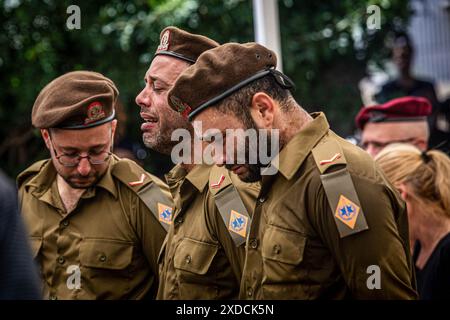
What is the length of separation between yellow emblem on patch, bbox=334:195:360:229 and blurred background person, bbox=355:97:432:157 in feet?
9.13

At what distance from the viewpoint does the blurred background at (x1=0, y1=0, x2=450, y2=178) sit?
686 cm

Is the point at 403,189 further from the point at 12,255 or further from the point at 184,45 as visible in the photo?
the point at 12,255

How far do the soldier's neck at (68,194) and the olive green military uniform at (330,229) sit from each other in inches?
49.4

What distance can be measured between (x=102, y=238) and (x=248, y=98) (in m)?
1.12

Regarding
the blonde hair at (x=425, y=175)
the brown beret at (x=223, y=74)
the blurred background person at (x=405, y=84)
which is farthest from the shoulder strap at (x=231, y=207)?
the blurred background person at (x=405, y=84)

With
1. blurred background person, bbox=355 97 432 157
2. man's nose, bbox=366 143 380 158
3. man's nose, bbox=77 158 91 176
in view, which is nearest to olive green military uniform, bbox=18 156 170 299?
man's nose, bbox=77 158 91 176

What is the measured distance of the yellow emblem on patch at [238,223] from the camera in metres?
3.29

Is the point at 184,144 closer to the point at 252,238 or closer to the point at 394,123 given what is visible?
the point at 252,238

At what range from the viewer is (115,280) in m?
3.80

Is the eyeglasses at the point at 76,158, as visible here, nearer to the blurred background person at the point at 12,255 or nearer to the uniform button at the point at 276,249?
the uniform button at the point at 276,249

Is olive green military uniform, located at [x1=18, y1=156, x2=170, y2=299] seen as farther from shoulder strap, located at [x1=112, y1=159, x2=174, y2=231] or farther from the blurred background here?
the blurred background

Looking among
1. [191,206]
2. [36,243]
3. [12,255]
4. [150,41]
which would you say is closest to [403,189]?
[191,206]

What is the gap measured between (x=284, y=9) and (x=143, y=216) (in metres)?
3.80
